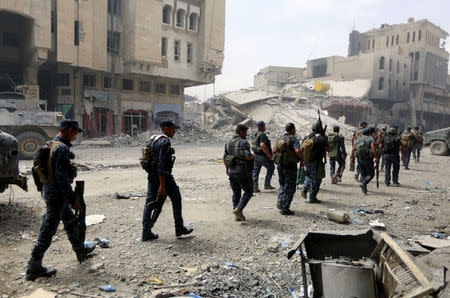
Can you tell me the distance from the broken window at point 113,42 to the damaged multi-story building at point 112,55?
0.24ft

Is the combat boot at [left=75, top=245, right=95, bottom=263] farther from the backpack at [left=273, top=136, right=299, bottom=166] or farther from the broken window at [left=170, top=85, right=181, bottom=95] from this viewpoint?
the broken window at [left=170, top=85, right=181, bottom=95]

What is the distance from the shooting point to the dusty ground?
3246 mm

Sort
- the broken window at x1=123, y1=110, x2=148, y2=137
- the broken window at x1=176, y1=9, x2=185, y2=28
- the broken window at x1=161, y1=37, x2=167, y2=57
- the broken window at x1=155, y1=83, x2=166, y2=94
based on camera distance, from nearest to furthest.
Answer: the broken window at x1=123, y1=110, x2=148, y2=137, the broken window at x1=161, y1=37, x2=167, y2=57, the broken window at x1=176, y1=9, x2=185, y2=28, the broken window at x1=155, y1=83, x2=166, y2=94

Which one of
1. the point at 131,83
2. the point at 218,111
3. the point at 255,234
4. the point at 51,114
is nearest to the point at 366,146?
the point at 255,234

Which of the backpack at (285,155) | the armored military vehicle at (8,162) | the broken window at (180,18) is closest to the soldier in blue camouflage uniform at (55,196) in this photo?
the armored military vehicle at (8,162)

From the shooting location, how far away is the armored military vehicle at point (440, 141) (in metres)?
17.2

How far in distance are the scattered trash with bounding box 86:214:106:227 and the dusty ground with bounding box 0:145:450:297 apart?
131 millimetres

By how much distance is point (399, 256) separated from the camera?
2344 millimetres

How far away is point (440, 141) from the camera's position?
1745 cm

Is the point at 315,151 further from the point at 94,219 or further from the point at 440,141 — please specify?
the point at 440,141

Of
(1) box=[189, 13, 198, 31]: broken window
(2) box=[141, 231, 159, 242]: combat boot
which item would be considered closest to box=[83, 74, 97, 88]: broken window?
(1) box=[189, 13, 198, 31]: broken window

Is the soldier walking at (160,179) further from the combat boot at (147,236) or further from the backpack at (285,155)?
the backpack at (285,155)

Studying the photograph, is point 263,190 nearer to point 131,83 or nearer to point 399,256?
point 399,256

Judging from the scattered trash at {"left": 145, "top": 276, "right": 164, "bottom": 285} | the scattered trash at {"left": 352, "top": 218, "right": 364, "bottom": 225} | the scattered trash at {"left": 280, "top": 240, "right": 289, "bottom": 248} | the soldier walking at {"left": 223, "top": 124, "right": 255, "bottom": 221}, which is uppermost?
the soldier walking at {"left": 223, "top": 124, "right": 255, "bottom": 221}
